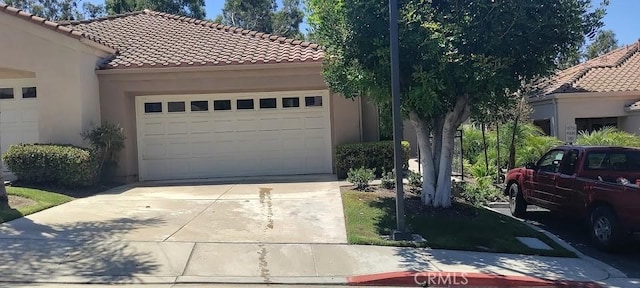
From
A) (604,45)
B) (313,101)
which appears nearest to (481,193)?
(313,101)

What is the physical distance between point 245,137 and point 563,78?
612 inches

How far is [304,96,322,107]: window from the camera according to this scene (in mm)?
15719

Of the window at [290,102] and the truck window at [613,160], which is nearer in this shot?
the truck window at [613,160]

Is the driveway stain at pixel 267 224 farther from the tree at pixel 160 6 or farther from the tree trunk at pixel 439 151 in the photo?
the tree at pixel 160 6

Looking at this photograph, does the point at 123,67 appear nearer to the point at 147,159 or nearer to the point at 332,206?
the point at 147,159

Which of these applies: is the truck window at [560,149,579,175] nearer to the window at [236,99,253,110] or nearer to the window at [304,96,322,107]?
the window at [304,96,322,107]

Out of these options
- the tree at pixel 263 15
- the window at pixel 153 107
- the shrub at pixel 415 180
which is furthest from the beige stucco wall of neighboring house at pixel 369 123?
the tree at pixel 263 15

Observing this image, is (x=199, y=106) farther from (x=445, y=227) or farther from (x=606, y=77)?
(x=606, y=77)

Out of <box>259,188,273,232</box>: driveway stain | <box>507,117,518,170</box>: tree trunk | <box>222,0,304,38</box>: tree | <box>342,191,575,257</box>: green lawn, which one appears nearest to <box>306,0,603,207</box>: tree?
<box>342,191,575,257</box>: green lawn

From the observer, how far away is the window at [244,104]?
618 inches

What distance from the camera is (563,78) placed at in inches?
952

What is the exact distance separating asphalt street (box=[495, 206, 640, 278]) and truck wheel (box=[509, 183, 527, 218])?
178 millimetres

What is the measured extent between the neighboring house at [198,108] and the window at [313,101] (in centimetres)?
3

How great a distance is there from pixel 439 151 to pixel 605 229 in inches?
131
